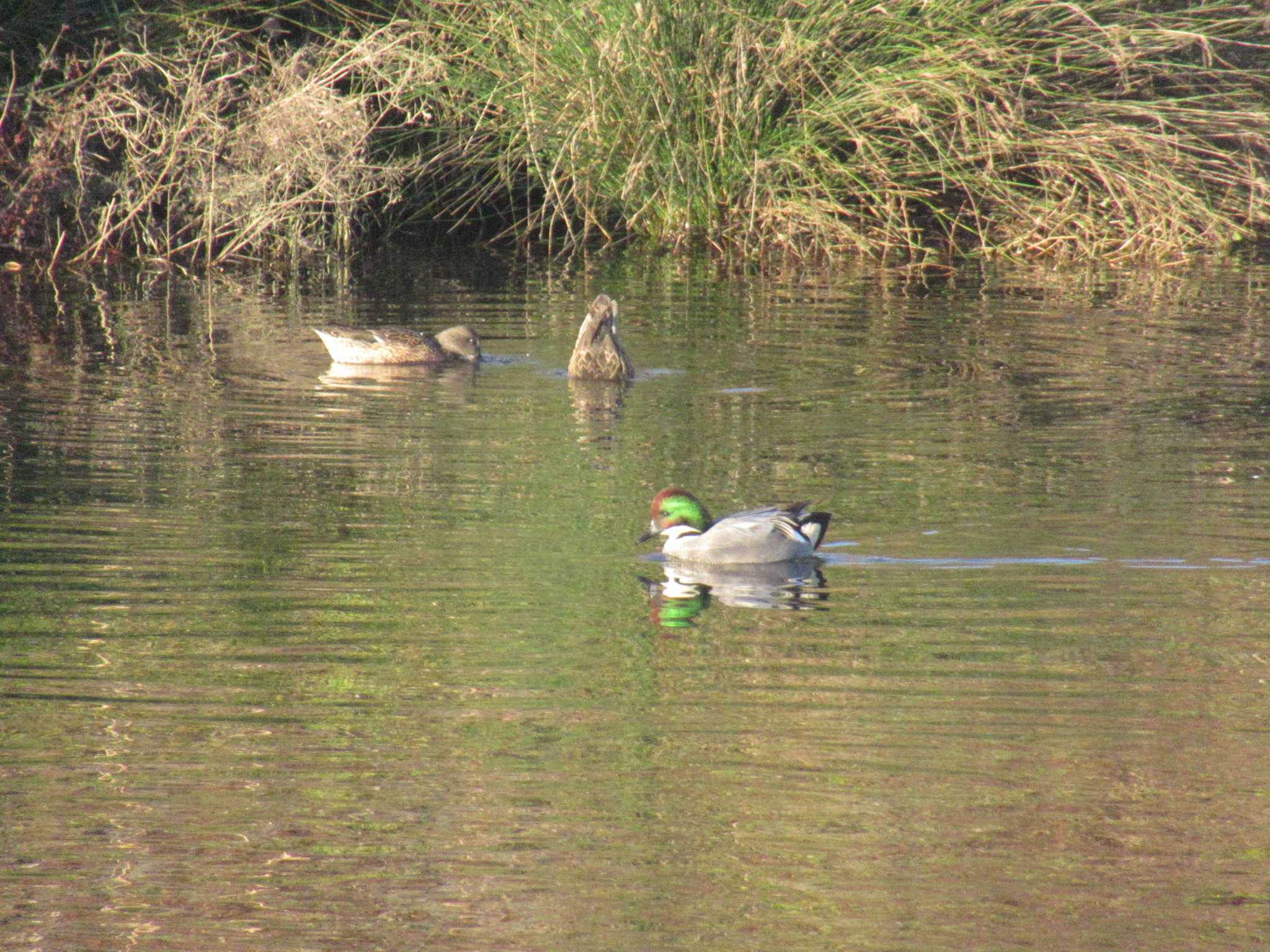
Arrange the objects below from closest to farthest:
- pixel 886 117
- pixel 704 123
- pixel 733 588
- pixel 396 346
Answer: pixel 733 588 < pixel 396 346 < pixel 886 117 < pixel 704 123

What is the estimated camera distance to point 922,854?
4973 mm

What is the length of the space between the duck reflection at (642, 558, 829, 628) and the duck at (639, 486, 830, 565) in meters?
0.04

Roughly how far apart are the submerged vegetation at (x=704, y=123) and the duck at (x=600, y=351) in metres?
6.48

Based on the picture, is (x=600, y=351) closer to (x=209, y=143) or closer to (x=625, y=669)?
(x=625, y=669)

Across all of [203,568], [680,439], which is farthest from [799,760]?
[680,439]

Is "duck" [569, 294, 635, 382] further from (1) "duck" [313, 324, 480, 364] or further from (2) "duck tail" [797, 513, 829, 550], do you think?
(2) "duck tail" [797, 513, 829, 550]

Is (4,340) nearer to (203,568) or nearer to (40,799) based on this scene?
(203,568)

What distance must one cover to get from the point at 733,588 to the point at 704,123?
12.6 meters

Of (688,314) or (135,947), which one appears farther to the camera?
(688,314)

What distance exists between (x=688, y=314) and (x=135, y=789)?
34.7 ft

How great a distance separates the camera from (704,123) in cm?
1953

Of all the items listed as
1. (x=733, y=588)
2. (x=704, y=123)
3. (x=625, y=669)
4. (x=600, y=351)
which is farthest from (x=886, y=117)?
(x=625, y=669)

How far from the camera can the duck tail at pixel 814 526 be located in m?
7.66

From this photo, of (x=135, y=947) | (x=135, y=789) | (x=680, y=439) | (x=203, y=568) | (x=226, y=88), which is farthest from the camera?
(x=226, y=88)
